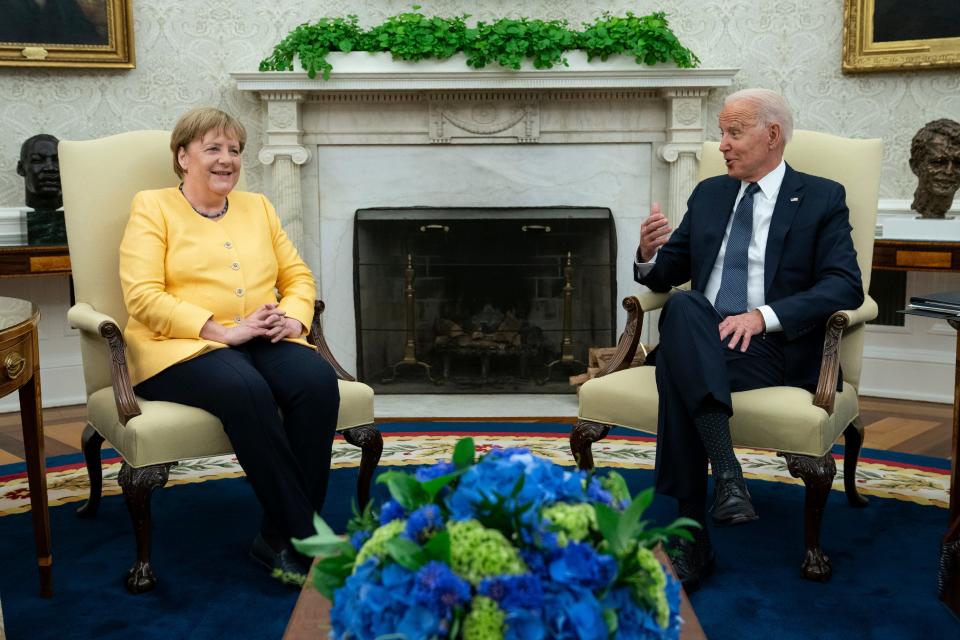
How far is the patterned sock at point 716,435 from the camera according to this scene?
7.86ft

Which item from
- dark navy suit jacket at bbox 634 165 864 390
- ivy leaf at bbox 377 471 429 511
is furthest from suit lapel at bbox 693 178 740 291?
ivy leaf at bbox 377 471 429 511

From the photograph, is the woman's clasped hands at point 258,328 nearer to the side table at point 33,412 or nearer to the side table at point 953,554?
the side table at point 33,412

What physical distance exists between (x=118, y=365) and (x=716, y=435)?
61.4 inches

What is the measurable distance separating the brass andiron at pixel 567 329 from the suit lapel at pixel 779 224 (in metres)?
2.15

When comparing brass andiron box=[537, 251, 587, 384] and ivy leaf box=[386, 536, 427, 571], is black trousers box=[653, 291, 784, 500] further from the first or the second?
brass andiron box=[537, 251, 587, 384]

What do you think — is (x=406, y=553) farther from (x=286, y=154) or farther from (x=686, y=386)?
(x=286, y=154)

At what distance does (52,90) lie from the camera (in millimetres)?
4742

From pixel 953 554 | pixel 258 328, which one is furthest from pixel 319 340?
pixel 953 554

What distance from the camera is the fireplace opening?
194 inches

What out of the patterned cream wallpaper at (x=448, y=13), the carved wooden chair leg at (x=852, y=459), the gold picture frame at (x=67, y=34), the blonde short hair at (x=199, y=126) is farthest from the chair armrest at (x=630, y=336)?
the gold picture frame at (x=67, y=34)

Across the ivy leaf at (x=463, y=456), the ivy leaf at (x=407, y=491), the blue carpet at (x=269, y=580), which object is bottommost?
the blue carpet at (x=269, y=580)

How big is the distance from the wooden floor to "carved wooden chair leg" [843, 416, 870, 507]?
806 mm

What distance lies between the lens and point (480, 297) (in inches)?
198

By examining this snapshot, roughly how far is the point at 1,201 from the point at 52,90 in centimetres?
60
